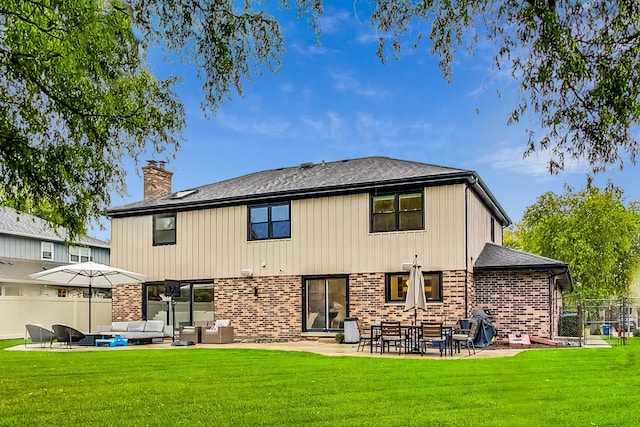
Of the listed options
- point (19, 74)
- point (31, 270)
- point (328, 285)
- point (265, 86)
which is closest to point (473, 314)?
point (328, 285)

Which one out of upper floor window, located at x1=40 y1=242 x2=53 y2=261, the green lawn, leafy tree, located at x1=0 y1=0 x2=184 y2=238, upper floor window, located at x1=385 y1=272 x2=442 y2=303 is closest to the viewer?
the green lawn

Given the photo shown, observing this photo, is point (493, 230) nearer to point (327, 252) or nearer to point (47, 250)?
point (327, 252)

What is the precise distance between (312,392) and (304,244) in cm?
1152

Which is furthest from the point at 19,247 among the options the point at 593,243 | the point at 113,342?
the point at 593,243

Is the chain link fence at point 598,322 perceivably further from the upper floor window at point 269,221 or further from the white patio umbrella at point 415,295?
the upper floor window at point 269,221

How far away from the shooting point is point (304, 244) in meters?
19.7

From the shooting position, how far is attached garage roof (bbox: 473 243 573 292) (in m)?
17.3

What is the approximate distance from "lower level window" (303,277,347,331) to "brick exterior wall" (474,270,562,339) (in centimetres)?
399

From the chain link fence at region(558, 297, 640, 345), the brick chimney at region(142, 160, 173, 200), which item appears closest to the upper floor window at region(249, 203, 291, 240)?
the brick chimney at region(142, 160, 173, 200)

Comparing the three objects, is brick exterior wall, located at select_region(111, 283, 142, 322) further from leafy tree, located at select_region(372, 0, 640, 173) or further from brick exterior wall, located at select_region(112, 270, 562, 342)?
leafy tree, located at select_region(372, 0, 640, 173)

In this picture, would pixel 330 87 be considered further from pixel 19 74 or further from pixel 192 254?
pixel 192 254

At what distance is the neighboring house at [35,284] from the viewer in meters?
22.7

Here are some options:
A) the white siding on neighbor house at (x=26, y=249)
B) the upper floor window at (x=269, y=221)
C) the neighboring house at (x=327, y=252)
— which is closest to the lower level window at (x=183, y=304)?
the neighboring house at (x=327, y=252)

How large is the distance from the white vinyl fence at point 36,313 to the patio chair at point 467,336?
15.0 m
